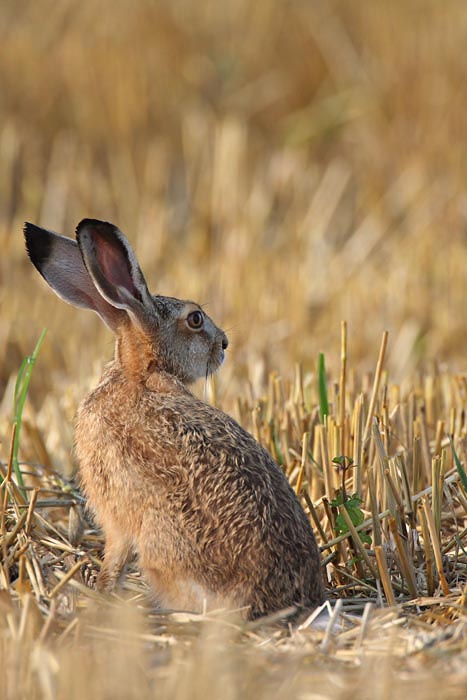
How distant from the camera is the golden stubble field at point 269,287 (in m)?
3.38

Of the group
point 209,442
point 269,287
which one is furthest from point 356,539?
point 269,287

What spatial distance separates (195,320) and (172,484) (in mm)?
1010

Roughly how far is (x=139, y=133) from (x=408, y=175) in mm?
2708

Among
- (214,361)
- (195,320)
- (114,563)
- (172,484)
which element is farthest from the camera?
(214,361)

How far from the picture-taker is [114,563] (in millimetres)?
4008

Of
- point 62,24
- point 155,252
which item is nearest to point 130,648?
point 155,252

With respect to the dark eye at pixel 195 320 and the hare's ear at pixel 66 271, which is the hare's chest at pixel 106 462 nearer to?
the hare's ear at pixel 66 271

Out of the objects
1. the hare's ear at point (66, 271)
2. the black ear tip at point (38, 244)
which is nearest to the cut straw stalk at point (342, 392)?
the hare's ear at point (66, 271)

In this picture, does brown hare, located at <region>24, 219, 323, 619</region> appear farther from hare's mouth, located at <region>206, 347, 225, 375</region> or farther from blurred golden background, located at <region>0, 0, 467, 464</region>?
blurred golden background, located at <region>0, 0, 467, 464</region>

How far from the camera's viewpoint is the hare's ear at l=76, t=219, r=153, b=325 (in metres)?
4.18

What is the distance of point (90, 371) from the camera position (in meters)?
6.84

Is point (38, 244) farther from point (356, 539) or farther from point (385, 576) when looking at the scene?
point (385, 576)

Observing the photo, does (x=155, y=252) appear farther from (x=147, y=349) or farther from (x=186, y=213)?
(x=147, y=349)

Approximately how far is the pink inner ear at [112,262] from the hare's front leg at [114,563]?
0.97m
